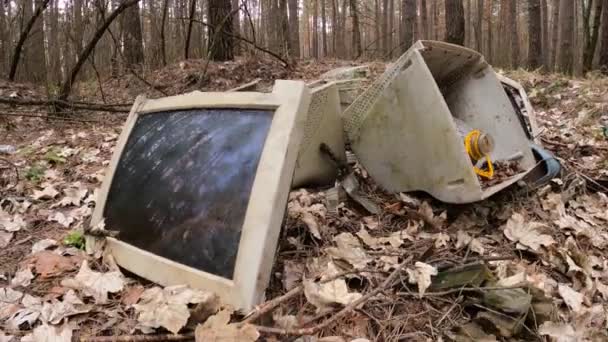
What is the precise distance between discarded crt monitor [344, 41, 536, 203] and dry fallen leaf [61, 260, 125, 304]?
1.41m

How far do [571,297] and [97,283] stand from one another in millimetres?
1787

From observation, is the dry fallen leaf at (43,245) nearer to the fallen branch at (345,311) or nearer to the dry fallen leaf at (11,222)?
the dry fallen leaf at (11,222)

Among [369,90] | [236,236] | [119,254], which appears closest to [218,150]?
[236,236]

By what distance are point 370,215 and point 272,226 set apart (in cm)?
102

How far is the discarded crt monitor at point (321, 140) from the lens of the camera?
222 centimetres

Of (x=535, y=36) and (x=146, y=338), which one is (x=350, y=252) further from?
(x=535, y=36)

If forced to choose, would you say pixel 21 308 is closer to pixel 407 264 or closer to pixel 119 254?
pixel 119 254

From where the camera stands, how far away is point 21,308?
1.48 meters

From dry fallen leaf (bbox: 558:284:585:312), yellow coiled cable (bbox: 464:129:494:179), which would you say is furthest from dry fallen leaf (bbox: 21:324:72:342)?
yellow coiled cable (bbox: 464:129:494:179)

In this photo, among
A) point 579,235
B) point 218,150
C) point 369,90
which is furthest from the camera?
point 369,90

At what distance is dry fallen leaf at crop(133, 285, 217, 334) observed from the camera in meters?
1.29

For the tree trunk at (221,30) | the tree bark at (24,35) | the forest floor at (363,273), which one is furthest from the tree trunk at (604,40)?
the tree bark at (24,35)

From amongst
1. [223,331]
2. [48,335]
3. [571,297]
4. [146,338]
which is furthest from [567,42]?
[48,335]

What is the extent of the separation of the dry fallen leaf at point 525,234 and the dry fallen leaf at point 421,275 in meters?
0.63
